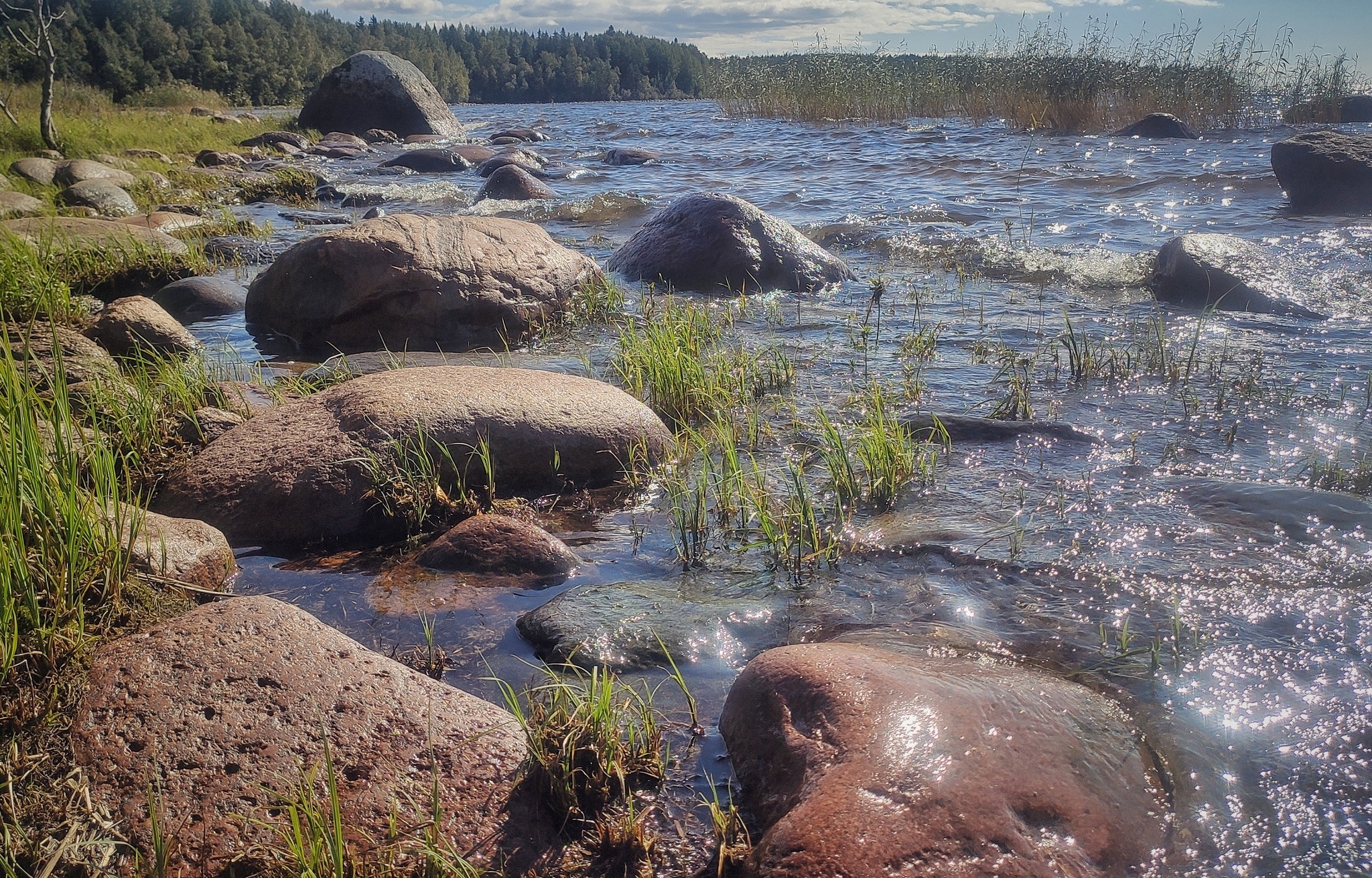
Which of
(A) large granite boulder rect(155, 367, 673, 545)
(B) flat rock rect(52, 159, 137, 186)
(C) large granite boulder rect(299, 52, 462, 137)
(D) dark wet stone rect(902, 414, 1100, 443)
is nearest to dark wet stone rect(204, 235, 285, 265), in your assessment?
(B) flat rock rect(52, 159, 137, 186)

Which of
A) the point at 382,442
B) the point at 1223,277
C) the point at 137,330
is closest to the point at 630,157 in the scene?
the point at 1223,277

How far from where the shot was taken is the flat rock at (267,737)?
2047 millimetres

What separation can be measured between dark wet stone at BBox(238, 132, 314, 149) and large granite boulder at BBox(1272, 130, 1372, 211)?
21675 millimetres

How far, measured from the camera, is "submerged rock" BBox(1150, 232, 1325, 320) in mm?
6977

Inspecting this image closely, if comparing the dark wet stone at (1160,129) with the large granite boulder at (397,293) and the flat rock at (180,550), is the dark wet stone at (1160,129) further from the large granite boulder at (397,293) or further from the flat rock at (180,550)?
the flat rock at (180,550)

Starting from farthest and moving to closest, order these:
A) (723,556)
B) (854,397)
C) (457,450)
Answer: (854,397) < (457,450) < (723,556)

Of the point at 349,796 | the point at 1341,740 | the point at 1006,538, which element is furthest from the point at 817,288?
the point at 349,796

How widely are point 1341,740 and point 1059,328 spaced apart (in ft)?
15.7

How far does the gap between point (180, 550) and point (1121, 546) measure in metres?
3.41

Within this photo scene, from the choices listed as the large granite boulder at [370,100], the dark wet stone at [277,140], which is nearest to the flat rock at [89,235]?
the dark wet stone at [277,140]

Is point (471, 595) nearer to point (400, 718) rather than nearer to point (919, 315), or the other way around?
point (400, 718)

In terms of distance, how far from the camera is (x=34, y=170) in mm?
12852

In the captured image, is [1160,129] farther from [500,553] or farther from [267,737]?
[267,737]

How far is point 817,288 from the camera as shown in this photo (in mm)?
8352
